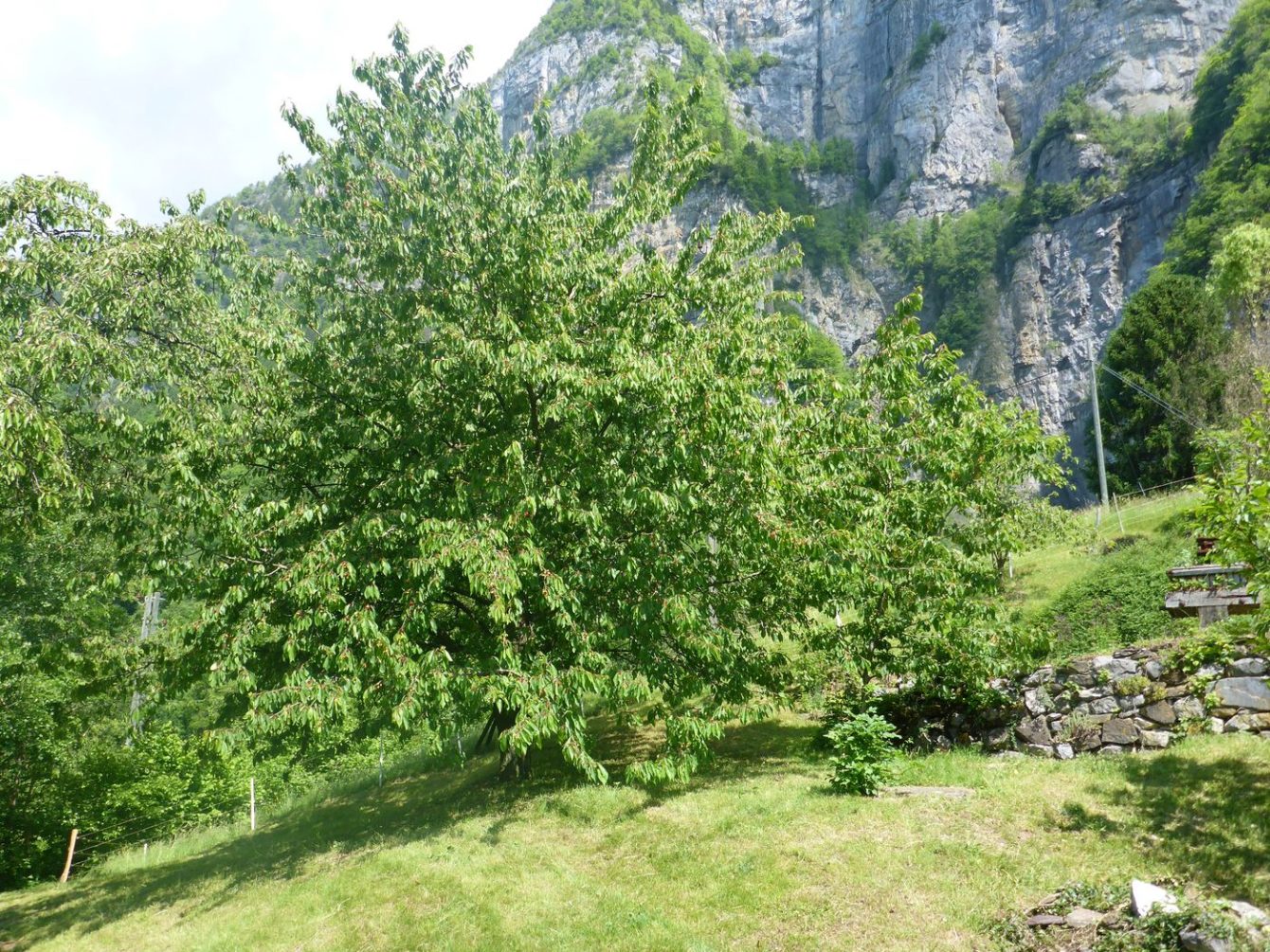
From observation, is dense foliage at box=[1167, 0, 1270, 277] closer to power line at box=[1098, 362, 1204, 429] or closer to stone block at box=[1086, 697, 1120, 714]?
power line at box=[1098, 362, 1204, 429]

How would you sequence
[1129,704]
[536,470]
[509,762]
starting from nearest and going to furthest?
[536,470] < [1129,704] < [509,762]

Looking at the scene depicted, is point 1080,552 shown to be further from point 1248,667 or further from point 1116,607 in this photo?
point 1248,667

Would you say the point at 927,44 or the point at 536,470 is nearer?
the point at 536,470

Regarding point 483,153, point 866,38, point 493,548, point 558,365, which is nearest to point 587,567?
point 493,548

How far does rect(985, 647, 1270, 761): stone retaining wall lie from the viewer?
10.5 meters

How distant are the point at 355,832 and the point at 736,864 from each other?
7802 mm

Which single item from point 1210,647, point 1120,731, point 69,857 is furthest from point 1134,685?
point 69,857

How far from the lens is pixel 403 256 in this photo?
11516 mm

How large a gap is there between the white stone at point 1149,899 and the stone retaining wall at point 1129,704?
5.43m

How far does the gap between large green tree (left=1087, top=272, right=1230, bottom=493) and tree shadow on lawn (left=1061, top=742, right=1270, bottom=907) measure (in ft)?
90.4

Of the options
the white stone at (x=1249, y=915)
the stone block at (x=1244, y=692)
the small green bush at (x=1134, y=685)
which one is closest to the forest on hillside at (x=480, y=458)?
the small green bush at (x=1134, y=685)

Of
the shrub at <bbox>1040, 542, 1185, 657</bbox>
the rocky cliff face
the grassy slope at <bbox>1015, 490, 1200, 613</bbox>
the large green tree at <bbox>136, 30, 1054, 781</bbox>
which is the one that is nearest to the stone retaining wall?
the large green tree at <bbox>136, 30, 1054, 781</bbox>

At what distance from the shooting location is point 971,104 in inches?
4168

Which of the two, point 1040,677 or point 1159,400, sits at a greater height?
point 1159,400
